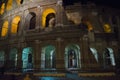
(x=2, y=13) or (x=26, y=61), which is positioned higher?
(x=2, y=13)

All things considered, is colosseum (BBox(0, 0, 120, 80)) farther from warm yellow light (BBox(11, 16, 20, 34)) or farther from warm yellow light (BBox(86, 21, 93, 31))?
warm yellow light (BBox(11, 16, 20, 34))

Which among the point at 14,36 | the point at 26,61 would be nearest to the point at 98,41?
the point at 26,61

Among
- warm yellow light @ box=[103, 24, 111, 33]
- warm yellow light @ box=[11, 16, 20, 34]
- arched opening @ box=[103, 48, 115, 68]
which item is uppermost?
warm yellow light @ box=[11, 16, 20, 34]

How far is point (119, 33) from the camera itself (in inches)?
750

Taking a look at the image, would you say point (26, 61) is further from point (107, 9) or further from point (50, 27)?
point (107, 9)

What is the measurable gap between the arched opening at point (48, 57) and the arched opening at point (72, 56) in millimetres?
1570

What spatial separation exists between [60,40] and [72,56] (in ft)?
6.82

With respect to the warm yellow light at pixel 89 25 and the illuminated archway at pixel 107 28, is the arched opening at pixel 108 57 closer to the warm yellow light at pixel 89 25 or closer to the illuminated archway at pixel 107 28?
the illuminated archway at pixel 107 28

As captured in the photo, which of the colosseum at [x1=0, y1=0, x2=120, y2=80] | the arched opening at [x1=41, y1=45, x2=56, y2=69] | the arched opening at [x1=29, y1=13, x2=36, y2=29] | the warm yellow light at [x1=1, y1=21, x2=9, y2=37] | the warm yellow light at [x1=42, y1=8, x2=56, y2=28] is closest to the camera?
the colosseum at [x1=0, y1=0, x2=120, y2=80]

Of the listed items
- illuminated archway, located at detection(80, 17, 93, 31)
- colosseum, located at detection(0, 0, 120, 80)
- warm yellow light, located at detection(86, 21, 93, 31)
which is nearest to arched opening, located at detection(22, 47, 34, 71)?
colosseum, located at detection(0, 0, 120, 80)

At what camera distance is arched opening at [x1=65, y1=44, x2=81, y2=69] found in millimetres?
17078

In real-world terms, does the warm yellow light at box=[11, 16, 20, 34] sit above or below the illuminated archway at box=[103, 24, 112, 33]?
above

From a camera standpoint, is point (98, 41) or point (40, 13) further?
point (40, 13)

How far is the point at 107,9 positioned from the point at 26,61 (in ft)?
35.1
